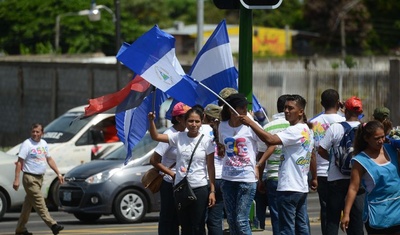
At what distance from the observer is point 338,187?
1107 cm

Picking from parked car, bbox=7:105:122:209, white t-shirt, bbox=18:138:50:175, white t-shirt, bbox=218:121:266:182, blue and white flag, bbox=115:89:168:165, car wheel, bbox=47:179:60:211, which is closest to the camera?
white t-shirt, bbox=218:121:266:182

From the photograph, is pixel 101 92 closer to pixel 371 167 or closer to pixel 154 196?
pixel 154 196

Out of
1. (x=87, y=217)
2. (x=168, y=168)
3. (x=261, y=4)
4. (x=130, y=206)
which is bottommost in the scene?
(x=87, y=217)

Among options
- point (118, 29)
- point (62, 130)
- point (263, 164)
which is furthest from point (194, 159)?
point (118, 29)

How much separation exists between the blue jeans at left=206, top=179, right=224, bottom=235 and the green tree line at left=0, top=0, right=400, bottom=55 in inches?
1312

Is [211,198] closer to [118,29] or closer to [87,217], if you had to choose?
[87,217]

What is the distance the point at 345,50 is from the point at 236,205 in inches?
2776

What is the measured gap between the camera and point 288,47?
277 feet

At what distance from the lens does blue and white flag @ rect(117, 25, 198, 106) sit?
11.2 meters

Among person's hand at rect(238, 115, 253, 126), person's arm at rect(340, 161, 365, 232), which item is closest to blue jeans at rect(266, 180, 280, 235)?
person's hand at rect(238, 115, 253, 126)

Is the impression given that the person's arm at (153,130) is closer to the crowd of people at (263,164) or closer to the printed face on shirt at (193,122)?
the crowd of people at (263,164)

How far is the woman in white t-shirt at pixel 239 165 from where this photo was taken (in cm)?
1077

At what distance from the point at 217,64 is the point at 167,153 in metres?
1.46

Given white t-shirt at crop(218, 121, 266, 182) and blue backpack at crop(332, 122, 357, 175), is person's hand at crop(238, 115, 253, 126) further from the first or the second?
blue backpack at crop(332, 122, 357, 175)
